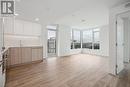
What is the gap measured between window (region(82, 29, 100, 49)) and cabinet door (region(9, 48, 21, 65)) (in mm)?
6301

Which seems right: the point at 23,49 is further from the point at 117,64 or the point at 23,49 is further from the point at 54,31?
the point at 117,64

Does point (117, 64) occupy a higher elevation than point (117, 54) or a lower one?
lower

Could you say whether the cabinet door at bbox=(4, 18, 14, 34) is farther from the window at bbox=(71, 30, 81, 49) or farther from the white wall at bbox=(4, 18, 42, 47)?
the window at bbox=(71, 30, 81, 49)

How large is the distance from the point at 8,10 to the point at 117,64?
3.58m

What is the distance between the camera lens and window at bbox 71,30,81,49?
30.0ft

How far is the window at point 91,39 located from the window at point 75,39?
1.63 ft

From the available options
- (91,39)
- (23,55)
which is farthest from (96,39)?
(23,55)

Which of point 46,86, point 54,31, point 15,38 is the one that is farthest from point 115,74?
point 54,31

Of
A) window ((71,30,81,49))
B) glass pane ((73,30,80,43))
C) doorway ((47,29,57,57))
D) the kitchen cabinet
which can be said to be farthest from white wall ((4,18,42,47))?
glass pane ((73,30,80,43))

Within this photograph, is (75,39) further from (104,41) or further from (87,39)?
(104,41)

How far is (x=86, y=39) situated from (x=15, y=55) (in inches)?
268

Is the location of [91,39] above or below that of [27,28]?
below

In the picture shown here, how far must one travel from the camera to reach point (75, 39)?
9.44 meters

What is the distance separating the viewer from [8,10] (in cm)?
245
